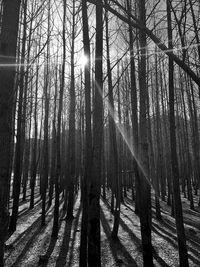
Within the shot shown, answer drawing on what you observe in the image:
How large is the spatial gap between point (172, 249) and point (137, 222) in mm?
2795

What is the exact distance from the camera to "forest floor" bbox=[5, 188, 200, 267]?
483 cm

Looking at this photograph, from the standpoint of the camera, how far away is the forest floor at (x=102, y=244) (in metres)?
4.83

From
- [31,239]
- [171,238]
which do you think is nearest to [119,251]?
[171,238]

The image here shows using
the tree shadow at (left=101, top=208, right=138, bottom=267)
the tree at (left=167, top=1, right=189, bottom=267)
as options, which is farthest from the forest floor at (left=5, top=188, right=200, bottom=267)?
the tree at (left=167, top=1, right=189, bottom=267)

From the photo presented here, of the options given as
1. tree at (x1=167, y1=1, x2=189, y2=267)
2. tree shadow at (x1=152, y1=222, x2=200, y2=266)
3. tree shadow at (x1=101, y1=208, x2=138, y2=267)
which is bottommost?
tree shadow at (x1=152, y1=222, x2=200, y2=266)

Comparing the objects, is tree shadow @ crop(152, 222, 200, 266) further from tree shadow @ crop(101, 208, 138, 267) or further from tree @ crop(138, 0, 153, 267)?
tree @ crop(138, 0, 153, 267)

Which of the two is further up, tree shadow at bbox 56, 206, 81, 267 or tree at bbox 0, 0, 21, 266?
tree at bbox 0, 0, 21, 266

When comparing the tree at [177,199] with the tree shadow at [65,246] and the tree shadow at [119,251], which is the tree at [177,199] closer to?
the tree shadow at [119,251]

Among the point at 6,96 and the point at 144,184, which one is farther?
the point at 144,184

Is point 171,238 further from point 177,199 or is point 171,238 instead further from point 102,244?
point 177,199

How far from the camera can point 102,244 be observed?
583cm

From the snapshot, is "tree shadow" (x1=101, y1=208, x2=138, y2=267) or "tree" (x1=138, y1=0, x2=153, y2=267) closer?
"tree" (x1=138, y1=0, x2=153, y2=267)

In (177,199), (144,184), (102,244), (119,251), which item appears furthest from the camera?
(102,244)

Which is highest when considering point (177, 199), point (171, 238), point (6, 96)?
point (6, 96)
